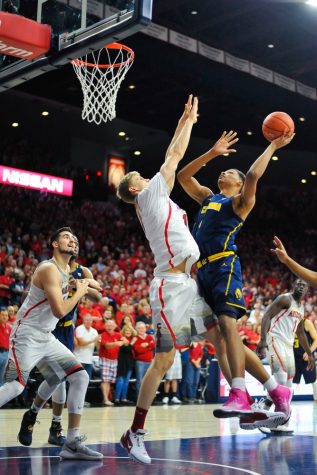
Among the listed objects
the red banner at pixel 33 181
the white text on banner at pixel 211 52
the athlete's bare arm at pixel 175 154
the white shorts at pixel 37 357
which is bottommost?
the white shorts at pixel 37 357

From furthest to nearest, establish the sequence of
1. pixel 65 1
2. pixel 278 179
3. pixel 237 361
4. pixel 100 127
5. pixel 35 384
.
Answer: pixel 278 179, pixel 100 127, pixel 35 384, pixel 65 1, pixel 237 361

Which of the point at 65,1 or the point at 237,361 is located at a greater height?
the point at 65,1

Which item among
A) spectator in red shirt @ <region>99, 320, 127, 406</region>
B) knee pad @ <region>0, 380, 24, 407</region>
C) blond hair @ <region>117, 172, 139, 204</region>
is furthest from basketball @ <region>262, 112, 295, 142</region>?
spectator in red shirt @ <region>99, 320, 127, 406</region>

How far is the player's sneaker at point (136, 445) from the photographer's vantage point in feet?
17.7

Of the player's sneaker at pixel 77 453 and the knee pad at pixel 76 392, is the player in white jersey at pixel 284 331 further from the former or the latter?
the player's sneaker at pixel 77 453

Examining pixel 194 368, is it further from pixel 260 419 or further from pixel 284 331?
pixel 260 419

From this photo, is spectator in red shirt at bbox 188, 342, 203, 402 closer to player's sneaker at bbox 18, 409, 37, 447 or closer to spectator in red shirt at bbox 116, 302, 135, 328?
spectator in red shirt at bbox 116, 302, 135, 328

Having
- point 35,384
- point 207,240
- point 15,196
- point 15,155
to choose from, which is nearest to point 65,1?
point 207,240

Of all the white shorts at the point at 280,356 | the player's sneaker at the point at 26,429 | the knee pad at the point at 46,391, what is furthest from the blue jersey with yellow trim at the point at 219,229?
the white shorts at the point at 280,356

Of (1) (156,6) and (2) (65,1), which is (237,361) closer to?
(2) (65,1)

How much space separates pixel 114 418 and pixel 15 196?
13497 millimetres

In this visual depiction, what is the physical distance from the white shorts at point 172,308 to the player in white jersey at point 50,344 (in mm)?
962

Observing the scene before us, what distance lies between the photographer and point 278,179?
1304 inches

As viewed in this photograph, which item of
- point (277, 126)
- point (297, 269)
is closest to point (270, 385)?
point (297, 269)
